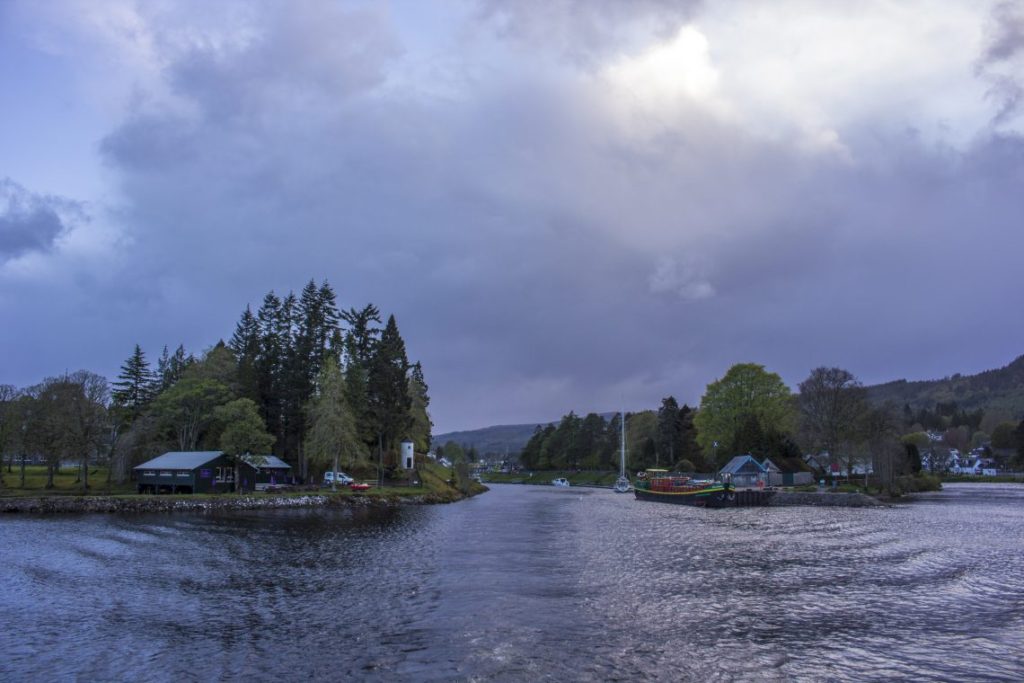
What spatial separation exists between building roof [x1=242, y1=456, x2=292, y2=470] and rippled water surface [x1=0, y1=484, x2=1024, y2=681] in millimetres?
32978

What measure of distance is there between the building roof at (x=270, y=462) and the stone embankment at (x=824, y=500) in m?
68.3

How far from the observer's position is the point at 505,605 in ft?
81.5

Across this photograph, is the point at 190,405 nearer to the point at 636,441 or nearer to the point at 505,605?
the point at 505,605

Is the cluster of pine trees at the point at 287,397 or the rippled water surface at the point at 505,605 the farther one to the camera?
the cluster of pine trees at the point at 287,397

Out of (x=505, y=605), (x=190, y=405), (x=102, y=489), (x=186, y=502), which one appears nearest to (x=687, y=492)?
(x=186, y=502)

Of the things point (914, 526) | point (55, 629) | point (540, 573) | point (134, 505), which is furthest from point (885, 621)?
point (134, 505)

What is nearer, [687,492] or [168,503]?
[168,503]

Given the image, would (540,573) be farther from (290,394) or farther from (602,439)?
(602,439)

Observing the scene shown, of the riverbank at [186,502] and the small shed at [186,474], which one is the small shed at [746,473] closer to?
the riverbank at [186,502]

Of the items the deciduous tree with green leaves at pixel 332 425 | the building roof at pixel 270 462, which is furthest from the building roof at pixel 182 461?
the deciduous tree with green leaves at pixel 332 425

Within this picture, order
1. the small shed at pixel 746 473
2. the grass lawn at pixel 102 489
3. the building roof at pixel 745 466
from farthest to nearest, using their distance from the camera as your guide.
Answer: the building roof at pixel 745 466, the small shed at pixel 746 473, the grass lawn at pixel 102 489

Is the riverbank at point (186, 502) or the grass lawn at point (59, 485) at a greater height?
the grass lawn at point (59, 485)

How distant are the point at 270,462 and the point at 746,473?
70.3 metres

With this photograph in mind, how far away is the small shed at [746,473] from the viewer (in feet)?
320
